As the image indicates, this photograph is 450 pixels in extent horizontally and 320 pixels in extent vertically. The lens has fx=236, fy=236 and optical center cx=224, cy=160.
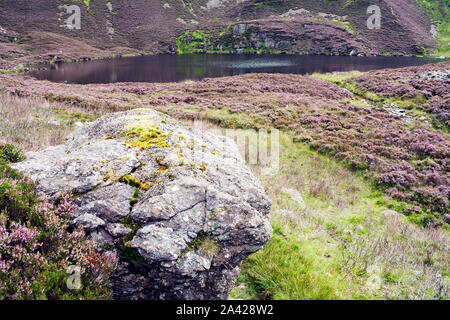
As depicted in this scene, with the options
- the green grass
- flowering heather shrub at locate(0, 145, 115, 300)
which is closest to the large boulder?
flowering heather shrub at locate(0, 145, 115, 300)

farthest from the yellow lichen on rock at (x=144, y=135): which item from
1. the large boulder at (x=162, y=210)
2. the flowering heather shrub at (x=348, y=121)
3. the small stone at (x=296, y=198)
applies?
the flowering heather shrub at (x=348, y=121)

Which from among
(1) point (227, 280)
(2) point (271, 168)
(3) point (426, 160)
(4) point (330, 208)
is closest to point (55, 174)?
(1) point (227, 280)

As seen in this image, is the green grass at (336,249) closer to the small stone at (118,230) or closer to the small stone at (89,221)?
the small stone at (118,230)

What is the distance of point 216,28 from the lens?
134 m

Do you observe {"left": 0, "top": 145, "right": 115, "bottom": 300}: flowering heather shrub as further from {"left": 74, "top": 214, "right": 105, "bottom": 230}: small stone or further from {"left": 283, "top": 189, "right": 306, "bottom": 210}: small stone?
{"left": 283, "top": 189, "right": 306, "bottom": 210}: small stone

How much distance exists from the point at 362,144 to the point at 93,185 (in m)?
17.0

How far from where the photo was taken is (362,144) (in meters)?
16.3

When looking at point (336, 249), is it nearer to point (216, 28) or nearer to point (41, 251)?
point (41, 251)

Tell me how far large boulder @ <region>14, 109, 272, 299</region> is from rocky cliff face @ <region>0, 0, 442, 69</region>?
331 feet

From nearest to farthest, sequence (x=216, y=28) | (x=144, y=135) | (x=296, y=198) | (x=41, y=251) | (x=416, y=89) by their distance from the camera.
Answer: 1. (x=41, y=251)
2. (x=144, y=135)
3. (x=296, y=198)
4. (x=416, y=89)
5. (x=216, y=28)

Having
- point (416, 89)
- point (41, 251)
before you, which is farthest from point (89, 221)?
point (416, 89)

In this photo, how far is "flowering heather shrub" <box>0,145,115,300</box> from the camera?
2.91 meters

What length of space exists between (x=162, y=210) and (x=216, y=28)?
496 feet

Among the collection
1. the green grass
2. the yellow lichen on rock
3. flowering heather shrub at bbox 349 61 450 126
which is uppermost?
flowering heather shrub at bbox 349 61 450 126
